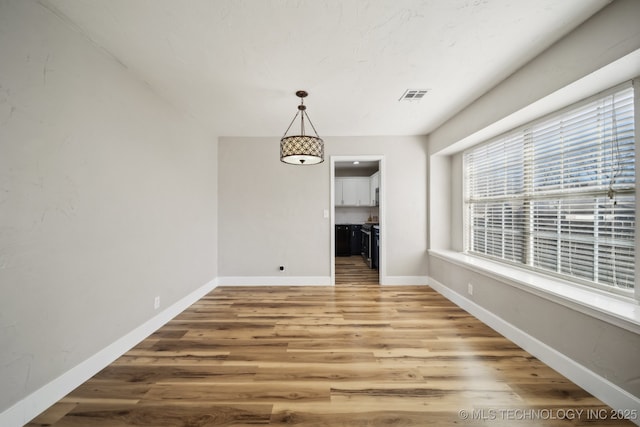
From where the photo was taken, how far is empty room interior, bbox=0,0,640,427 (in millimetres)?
1416

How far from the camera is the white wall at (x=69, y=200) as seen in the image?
4.30 ft

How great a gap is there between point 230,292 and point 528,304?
3620mm

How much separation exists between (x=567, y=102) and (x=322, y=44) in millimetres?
2054

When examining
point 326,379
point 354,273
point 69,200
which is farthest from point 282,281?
point 69,200

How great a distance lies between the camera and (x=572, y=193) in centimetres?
197

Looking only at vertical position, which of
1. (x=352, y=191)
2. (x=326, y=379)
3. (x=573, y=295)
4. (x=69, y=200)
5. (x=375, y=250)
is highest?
(x=352, y=191)

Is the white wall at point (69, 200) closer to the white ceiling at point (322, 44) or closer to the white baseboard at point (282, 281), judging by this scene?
the white ceiling at point (322, 44)

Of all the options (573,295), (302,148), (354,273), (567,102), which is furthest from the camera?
(354,273)

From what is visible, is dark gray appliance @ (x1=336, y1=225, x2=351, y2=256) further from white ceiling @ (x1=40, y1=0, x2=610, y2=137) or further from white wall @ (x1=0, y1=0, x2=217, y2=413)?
white wall @ (x1=0, y1=0, x2=217, y2=413)

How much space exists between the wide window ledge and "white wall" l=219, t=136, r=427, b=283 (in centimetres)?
134

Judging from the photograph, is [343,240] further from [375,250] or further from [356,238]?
[375,250]

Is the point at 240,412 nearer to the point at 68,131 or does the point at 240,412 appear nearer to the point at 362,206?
the point at 68,131

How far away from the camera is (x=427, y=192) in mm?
3941

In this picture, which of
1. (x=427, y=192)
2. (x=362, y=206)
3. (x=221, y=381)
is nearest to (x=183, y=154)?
(x=221, y=381)
